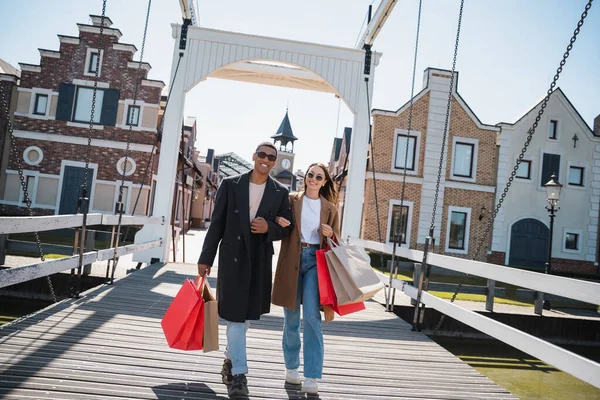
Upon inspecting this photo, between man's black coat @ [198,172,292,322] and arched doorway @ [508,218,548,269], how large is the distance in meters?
18.4

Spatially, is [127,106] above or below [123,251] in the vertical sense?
above

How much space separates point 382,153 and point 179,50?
1119cm

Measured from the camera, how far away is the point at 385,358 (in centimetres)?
420

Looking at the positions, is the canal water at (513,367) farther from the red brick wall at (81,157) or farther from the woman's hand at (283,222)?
the red brick wall at (81,157)

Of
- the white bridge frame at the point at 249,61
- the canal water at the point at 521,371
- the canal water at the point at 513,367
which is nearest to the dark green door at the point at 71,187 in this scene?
the white bridge frame at the point at 249,61

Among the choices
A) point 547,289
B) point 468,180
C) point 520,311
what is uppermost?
point 468,180

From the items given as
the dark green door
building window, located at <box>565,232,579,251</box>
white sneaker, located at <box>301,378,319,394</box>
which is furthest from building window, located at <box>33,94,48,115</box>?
building window, located at <box>565,232,579,251</box>

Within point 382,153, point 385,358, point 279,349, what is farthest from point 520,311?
point 382,153

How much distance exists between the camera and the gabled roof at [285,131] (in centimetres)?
4959

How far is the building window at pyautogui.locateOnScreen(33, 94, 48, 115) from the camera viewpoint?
60.2 feet

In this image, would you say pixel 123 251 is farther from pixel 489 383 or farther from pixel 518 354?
pixel 518 354

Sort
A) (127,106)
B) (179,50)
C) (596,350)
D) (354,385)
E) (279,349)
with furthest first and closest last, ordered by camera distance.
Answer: (127,106), (179,50), (596,350), (279,349), (354,385)

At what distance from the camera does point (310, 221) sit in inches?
130

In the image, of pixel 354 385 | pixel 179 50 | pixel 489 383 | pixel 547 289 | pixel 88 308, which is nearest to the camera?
pixel 547 289
